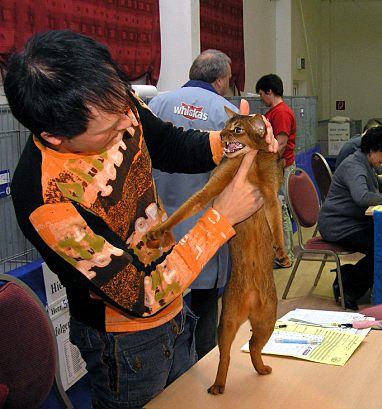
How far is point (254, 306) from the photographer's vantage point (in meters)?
1.23

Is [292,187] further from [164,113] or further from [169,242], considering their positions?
[169,242]

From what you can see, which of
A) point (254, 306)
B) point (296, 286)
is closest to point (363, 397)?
point (254, 306)

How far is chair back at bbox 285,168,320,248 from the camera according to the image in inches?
167

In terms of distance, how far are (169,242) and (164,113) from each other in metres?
1.45

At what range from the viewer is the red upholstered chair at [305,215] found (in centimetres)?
414

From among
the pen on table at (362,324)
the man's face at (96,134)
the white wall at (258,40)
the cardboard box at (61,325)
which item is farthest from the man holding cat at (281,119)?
the man's face at (96,134)


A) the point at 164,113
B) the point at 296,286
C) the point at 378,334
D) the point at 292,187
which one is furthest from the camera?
the point at 296,286

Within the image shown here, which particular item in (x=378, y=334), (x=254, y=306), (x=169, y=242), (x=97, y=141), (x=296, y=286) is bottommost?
(x=296, y=286)

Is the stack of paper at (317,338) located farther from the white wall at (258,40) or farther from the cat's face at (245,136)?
the white wall at (258,40)

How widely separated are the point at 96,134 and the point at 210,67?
6.94 feet

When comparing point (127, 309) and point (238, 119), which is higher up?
point (238, 119)

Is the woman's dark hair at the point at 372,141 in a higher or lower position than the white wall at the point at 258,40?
lower

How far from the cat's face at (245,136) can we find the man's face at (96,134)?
0.78 feet

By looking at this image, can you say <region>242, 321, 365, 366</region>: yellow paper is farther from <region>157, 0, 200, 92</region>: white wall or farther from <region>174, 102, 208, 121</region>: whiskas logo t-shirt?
<region>157, 0, 200, 92</region>: white wall
